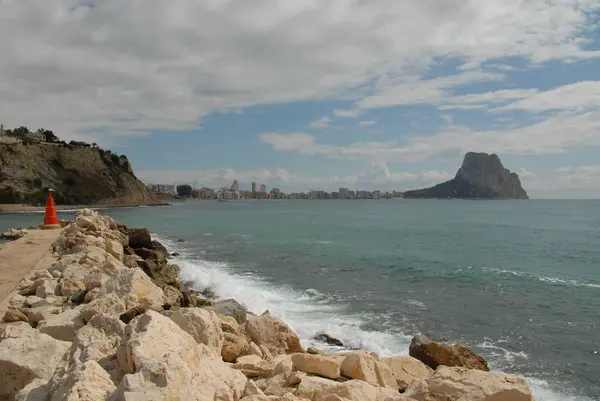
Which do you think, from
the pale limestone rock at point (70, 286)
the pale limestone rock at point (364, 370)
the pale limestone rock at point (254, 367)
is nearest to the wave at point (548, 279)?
the pale limestone rock at point (364, 370)

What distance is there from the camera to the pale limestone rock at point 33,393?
3.70 metres

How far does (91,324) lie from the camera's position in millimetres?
4918

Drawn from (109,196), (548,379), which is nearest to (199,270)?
(548,379)

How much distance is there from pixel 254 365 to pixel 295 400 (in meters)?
1.36

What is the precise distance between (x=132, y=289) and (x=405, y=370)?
13.4ft

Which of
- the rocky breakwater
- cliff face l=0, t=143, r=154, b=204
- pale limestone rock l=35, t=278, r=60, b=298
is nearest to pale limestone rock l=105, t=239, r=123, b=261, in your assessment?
pale limestone rock l=35, t=278, r=60, b=298

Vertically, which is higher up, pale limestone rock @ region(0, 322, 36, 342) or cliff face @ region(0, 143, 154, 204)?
cliff face @ region(0, 143, 154, 204)

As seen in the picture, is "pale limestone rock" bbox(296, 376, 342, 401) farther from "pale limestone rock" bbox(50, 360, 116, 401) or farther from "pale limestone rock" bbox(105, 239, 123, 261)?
"pale limestone rock" bbox(105, 239, 123, 261)

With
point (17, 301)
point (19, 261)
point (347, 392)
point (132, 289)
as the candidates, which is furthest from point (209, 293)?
point (347, 392)

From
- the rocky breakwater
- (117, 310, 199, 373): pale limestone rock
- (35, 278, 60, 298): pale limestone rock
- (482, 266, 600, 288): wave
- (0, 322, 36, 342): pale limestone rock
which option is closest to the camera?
the rocky breakwater

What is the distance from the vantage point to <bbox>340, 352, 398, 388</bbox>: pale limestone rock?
5410 millimetres

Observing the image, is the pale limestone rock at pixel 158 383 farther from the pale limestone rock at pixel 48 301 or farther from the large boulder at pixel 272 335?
the pale limestone rock at pixel 48 301

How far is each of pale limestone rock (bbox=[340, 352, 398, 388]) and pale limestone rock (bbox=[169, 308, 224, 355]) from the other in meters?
1.52

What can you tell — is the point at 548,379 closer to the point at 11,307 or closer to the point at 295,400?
the point at 295,400
